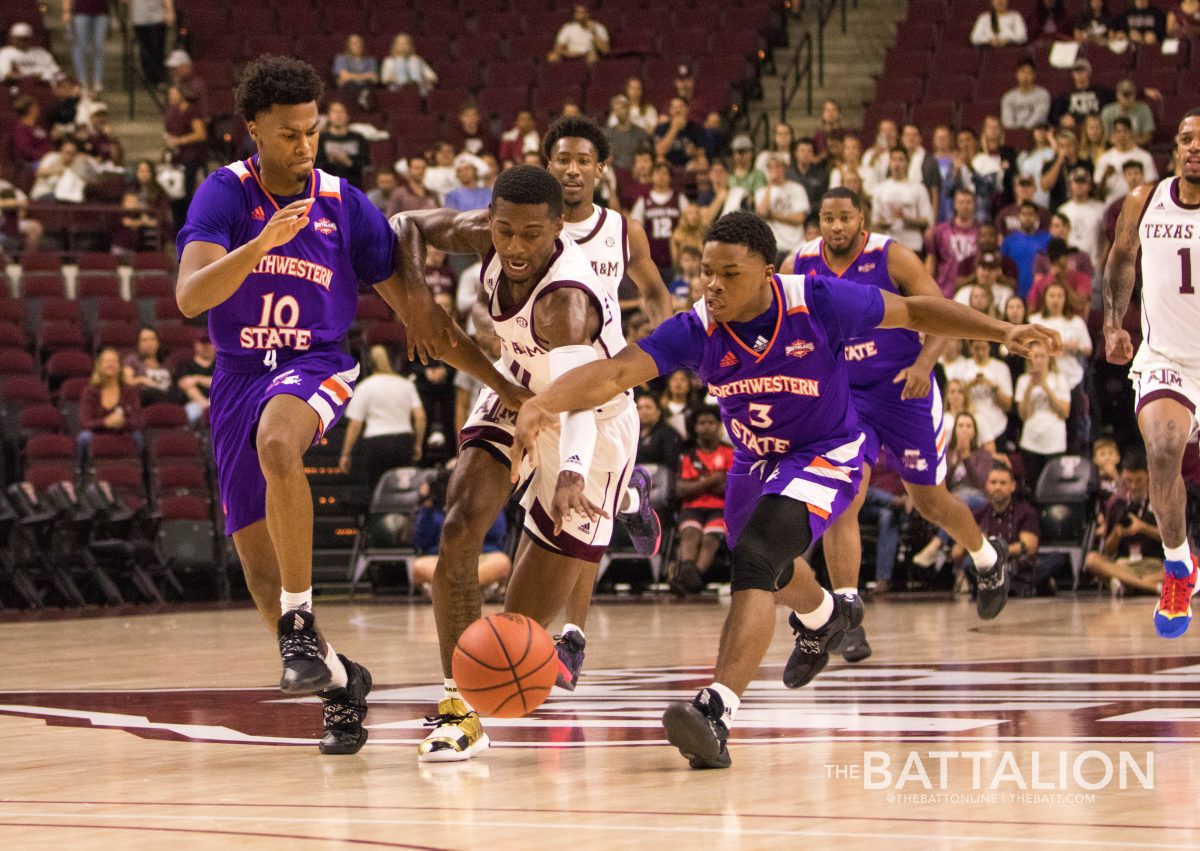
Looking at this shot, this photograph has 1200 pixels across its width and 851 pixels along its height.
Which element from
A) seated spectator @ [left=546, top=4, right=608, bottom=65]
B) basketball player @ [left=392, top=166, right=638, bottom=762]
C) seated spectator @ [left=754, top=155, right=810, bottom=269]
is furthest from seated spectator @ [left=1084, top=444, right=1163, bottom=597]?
seated spectator @ [left=546, top=4, right=608, bottom=65]

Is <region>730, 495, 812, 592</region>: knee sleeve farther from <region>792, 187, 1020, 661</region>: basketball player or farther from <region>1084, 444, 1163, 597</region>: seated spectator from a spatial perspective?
<region>1084, 444, 1163, 597</region>: seated spectator

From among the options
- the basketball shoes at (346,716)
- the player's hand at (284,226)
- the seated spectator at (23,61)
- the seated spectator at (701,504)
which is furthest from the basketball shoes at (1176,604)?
the seated spectator at (23,61)

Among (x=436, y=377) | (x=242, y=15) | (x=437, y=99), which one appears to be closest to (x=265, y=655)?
(x=436, y=377)

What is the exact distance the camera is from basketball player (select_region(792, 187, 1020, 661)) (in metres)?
8.27

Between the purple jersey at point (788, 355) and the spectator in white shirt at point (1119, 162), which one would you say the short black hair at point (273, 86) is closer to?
the purple jersey at point (788, 355)

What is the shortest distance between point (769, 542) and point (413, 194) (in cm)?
1138

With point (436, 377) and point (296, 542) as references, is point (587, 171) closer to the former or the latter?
→ point (296, 542)

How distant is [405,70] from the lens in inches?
776

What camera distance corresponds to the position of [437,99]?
→ 19469 mm

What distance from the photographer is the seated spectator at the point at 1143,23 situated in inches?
670

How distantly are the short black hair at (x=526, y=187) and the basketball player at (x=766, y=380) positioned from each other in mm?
554

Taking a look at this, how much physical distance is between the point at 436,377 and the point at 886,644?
22.1 feet

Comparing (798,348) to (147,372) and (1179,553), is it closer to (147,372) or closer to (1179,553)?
(1179,553)

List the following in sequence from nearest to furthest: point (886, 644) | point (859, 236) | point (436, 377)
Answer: point (859, 236), point (886, 644), point (436, 377)
